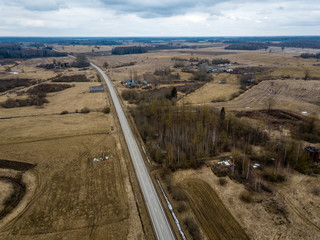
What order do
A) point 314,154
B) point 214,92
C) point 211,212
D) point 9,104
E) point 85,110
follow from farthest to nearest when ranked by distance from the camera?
point 214,92, point 9,104, point 85,110, point 314,154, point 211,212

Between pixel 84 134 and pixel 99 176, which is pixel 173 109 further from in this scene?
pixel 99 176

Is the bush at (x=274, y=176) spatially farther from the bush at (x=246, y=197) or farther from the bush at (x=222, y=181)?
the bush at (x=222, y=181)

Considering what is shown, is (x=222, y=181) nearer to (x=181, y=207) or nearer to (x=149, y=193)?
(x=181, y=207)

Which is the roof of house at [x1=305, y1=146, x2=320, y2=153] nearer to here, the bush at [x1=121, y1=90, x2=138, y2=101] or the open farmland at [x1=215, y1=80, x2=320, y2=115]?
the open farmland at [x1=215, y1=80, x2=320, y2=115]

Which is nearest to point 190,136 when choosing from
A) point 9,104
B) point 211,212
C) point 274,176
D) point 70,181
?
point 274,176

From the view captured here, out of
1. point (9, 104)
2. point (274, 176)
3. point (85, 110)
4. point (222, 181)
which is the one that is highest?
point (9, 104)

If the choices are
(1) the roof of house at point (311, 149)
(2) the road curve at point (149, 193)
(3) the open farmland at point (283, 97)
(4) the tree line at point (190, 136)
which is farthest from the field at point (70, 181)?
(3) the open farmland at point (283, 97)

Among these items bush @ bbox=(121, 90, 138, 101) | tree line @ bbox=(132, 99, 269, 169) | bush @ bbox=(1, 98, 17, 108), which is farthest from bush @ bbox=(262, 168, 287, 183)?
bush @ bbox=(1, 98, 17, 108)
